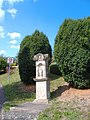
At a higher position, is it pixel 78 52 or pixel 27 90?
pixel 78 52

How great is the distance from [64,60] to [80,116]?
230 inches

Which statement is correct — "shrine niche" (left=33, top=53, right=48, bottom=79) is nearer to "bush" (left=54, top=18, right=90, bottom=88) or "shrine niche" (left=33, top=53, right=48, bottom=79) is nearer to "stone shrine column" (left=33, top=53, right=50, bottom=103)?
"stone shrine column" (left=33, top=53, right=50, bottom=103)

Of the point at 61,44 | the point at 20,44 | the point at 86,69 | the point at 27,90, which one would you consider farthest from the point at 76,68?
the point at 20,44

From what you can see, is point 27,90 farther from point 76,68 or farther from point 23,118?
point 23,118

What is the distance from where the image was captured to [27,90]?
17.2 m

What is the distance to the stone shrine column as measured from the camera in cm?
1341

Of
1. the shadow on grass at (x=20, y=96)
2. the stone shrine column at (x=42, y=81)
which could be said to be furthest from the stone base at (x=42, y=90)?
the shadow on grass at (x=20, y=96)

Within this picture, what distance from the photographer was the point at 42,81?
13617 mm

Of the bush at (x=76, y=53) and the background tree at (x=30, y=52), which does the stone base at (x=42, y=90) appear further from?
the background tree at (x=30, y=52)

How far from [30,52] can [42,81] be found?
522 cm

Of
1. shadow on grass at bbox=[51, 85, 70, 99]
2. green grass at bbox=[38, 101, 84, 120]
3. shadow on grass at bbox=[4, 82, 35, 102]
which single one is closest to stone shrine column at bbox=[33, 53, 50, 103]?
shadow on grass at bbox=[51, 85, 70, 99]

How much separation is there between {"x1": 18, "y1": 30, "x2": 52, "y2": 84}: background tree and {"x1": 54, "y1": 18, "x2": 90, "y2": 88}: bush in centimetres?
391

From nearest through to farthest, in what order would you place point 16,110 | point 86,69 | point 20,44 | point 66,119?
point 66,119 → point 16,110 → point 86,69 → point 20,44

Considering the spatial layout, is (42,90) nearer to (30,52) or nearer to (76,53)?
(76,53)
